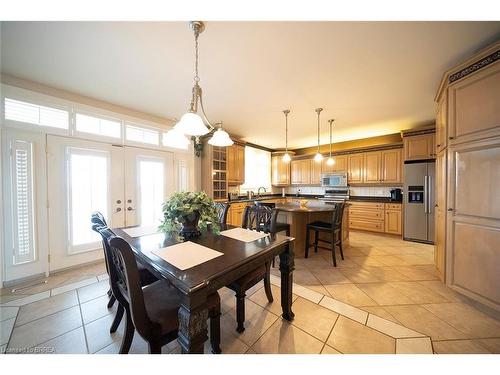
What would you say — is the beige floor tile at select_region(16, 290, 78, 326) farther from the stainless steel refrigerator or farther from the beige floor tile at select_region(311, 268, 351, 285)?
the stainless steel refrigerator

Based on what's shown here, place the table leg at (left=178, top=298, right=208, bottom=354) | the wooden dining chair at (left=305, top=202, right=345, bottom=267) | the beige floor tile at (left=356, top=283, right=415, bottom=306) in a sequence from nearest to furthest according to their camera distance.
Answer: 1. the table leg at (left=178, top=298, right=208, bottom=354)
2. the beige floor tile at (left=356, top=283, right=415, bottom=306)
3. the wooden dining chair at (left=305, top=202, right=345, bottom=267)

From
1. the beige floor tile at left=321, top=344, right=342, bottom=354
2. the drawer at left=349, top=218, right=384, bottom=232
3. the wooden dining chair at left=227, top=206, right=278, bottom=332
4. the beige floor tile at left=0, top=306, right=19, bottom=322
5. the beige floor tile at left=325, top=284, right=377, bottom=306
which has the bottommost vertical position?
the beige floor tile at left=325, top=284, right=377, bottom=306

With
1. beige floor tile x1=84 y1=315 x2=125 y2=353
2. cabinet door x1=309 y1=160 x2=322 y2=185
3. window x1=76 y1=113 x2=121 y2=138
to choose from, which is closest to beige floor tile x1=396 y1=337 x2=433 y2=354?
beige floor tile x1=84 y1=315 x2=125 y2=353

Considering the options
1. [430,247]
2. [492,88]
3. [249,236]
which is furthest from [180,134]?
[430,247]

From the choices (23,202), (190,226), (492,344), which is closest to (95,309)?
(190,226)

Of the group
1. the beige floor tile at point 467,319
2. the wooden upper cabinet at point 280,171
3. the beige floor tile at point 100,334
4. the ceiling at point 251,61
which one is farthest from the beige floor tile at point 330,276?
the wooden upper cabinet at point 280,171

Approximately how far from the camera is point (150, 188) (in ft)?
11.1

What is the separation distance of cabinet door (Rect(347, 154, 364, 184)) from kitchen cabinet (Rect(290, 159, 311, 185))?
1.21 m

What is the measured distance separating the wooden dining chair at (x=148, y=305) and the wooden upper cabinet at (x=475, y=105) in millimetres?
2841

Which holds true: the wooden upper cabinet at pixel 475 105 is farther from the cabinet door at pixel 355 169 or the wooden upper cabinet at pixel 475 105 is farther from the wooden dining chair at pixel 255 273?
the cabinet door at pixel 355 169

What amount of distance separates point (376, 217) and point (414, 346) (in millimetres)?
3688

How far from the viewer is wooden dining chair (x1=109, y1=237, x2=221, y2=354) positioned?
93 centimetres

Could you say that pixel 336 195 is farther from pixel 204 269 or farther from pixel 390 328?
pixel 204 269
